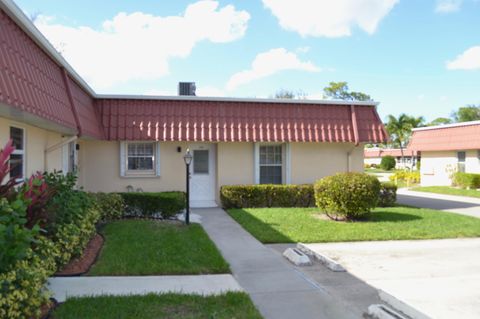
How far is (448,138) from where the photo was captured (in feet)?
78.5

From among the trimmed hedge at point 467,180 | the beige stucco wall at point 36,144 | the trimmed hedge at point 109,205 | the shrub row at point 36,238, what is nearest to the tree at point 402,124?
the trimmed hedge at point 467,180

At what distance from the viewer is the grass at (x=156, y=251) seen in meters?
6.26

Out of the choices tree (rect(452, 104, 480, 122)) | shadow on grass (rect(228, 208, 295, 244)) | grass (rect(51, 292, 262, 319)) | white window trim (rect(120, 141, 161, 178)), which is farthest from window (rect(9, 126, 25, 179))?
tree (rect(452, 104, 480, 122))

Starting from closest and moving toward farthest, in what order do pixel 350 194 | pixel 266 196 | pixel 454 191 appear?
pixel 350 194 < pixel 266 196 < pixel 454 191

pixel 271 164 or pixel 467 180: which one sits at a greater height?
pixel 271 164

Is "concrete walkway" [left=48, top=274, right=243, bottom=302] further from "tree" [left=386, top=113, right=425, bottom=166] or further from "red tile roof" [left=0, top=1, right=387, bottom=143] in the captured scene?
"tree" [left=386, top=113, right=425, bottom=166]

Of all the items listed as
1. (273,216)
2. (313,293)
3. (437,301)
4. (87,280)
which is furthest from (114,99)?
(437,301)

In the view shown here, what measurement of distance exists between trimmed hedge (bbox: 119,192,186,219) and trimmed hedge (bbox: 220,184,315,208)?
239 cm

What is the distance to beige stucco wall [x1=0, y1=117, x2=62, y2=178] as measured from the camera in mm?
6684

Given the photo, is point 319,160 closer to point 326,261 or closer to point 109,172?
point 109,172

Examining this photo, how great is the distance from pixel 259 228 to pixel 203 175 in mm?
4840

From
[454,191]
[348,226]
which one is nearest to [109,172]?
[348,226]

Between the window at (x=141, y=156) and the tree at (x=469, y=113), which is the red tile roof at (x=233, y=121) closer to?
the window at (x=141, y=156)

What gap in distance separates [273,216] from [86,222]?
5.59 m
